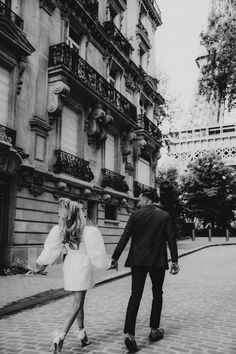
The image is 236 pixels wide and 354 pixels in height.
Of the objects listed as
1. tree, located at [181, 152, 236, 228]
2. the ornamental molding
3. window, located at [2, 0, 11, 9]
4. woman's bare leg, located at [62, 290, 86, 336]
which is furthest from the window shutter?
tree, located at [181, 152, 236, 228]

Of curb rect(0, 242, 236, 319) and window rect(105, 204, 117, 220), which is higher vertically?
window rect(105, 204, 117, 220)

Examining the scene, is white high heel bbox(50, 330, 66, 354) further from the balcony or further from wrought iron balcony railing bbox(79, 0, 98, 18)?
the balcony

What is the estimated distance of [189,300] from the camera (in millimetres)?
7195

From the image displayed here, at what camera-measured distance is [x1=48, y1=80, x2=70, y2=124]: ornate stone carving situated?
13055 millimetres

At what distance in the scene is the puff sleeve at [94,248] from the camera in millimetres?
4012

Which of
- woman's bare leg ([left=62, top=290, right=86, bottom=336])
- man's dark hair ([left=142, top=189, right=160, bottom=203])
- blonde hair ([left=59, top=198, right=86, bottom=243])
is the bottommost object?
woman's bare leg ([left=62, top=290, right=86, bottom=336])

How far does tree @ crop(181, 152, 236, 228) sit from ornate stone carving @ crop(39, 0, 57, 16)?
2586 centimetres

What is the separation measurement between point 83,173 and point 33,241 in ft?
12.3

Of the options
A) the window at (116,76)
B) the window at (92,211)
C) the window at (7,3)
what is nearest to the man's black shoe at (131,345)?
the window at (7,3)

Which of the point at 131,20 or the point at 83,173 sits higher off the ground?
the point at 131,20

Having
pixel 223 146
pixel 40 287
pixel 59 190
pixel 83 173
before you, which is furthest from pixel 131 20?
pixel 223 146

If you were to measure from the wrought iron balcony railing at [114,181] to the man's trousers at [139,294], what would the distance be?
Answer: 12446mm

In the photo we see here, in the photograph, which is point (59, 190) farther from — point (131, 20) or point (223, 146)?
point (223, 146)

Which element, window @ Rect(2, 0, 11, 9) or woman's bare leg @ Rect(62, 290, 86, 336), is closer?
woman's bare leg @ Rect(62, 290, 86, 336)
